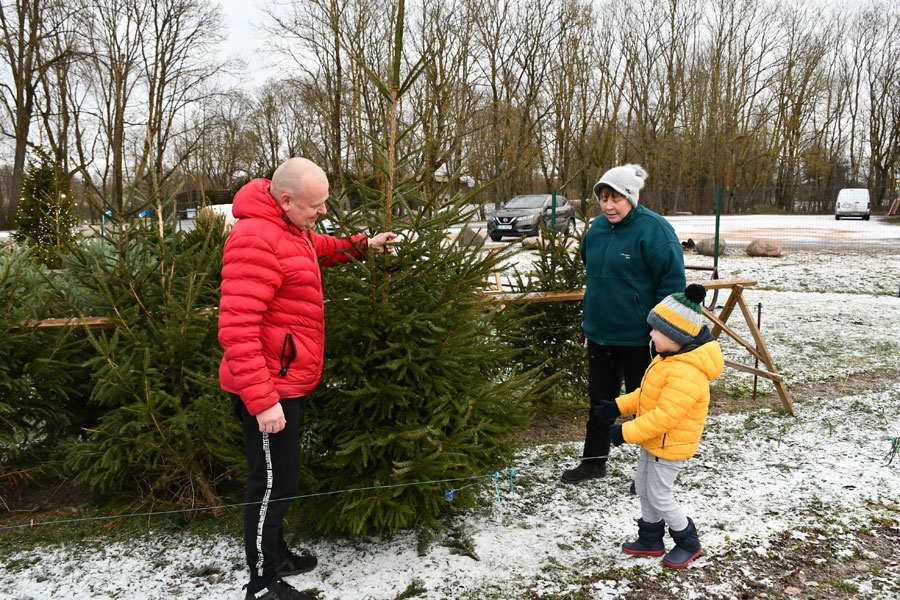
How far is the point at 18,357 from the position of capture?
11.5 ft

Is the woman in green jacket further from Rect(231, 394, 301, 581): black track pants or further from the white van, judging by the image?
the white van

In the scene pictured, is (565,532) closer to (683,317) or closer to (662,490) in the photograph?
(662,490)

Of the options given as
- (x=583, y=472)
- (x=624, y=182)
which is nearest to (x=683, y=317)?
(x=624, y=182)

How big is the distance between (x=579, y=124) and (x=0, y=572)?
118ft

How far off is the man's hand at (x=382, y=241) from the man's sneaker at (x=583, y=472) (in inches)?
77.1

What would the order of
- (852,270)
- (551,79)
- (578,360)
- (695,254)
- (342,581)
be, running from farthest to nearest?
(551,79) < (695,254) < (852,270) < (578,360) < (342,581)

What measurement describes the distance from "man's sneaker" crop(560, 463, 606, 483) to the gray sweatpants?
0.88m

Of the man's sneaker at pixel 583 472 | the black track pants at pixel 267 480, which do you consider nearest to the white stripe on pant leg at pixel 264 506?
the black track pants at pixel 267 480

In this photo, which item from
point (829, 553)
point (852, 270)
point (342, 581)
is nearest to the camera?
point (342, 581)

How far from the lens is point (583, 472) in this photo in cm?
386

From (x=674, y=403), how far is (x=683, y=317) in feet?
1.26

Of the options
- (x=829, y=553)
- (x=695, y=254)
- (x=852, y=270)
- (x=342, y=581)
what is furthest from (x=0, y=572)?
(x=695, y=254)

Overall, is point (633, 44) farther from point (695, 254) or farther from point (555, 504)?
point (555, 504)

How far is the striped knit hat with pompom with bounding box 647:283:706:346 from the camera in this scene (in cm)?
274
